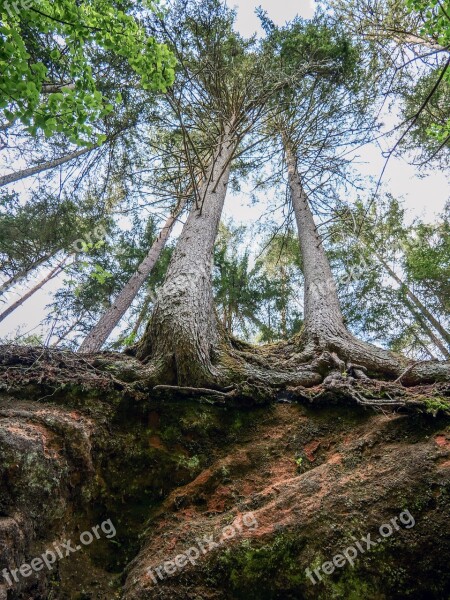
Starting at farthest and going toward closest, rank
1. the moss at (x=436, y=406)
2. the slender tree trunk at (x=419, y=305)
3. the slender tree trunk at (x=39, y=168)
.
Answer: the slender tree trunk at (x=419, y=305) < the slender tree trunk at (x=39, y=168) < the moss at (x=436, y=406)

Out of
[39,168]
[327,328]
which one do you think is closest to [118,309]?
[39,168]

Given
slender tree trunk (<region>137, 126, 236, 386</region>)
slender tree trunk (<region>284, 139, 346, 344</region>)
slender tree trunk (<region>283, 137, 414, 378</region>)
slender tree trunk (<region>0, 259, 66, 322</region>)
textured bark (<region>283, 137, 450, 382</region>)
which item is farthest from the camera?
slender tree trunk (<region>0, 259, 66, 322</region>)

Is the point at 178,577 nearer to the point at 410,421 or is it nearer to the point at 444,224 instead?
the point at 410,421

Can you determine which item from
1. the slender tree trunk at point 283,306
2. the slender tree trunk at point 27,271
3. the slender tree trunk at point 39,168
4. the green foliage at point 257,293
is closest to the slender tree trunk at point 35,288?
the slender tree trunk at point 27,271

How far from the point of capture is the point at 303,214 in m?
6.64

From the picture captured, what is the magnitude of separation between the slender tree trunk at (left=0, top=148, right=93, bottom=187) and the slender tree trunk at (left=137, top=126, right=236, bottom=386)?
5.79 metres

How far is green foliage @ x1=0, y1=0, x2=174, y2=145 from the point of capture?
107 inches

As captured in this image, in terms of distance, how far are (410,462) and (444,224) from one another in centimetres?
1181

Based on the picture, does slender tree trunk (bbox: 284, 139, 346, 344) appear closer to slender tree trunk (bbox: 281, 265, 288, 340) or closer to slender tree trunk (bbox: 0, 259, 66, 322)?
slender tree trunk (bbox: 281, 265, 288, 340)

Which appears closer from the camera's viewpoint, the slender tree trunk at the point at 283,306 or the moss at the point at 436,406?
the moss at the point at 436,406

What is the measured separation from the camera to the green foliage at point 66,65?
8.91ft

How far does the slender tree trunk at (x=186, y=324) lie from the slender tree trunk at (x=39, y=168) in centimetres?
579

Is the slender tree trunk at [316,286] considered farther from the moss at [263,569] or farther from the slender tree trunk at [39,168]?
the slender tree trunk at [39,168]

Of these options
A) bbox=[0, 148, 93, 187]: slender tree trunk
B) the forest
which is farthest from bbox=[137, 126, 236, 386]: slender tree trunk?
bbox=[0, 148, 93, 187]: slender tree trunk
